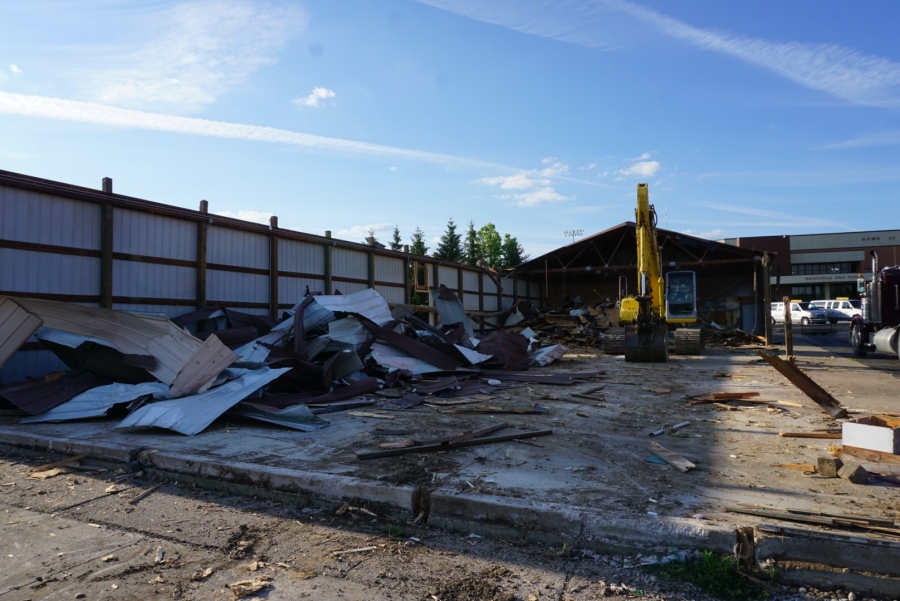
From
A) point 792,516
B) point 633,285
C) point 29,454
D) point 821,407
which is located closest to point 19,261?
point 29,454

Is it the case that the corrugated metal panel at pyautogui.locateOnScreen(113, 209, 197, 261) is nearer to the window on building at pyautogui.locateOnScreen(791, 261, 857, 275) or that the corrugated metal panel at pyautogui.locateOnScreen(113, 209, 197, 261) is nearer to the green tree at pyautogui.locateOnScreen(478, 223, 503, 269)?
the green tree at pyautogui.locateOnScreen(478, 223, 503, 269)

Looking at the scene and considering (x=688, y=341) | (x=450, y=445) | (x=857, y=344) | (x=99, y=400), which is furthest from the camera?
(x=688, y=341)

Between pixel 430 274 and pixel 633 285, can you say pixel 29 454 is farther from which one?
pixel 633 285

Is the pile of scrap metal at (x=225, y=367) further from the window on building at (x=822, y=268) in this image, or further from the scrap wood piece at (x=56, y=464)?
the window on building at (x=822, y=268)

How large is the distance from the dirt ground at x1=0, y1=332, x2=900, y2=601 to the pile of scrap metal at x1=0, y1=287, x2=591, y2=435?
1.05 meters

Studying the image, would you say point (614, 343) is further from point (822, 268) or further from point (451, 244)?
point (822, 268)

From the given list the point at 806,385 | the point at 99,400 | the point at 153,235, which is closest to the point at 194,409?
the point at 99,400

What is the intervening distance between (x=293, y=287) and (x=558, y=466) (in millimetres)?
11909

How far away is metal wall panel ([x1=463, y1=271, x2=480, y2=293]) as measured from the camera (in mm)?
25922

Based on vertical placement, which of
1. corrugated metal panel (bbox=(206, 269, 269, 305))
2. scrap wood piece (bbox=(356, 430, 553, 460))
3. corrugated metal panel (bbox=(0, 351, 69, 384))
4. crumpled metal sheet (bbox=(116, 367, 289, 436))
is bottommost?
scrap wood piece (bbox=(356, 430, 553, 460))

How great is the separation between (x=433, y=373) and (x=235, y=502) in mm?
7684

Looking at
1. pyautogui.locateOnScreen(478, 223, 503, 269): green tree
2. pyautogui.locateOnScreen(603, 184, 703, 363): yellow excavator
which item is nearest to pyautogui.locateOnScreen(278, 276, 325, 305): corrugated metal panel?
pyautogui.locateOnScreen(603, 184, 703, 363): yellow excavator

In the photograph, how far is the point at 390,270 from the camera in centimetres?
2025

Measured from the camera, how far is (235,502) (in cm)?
481
